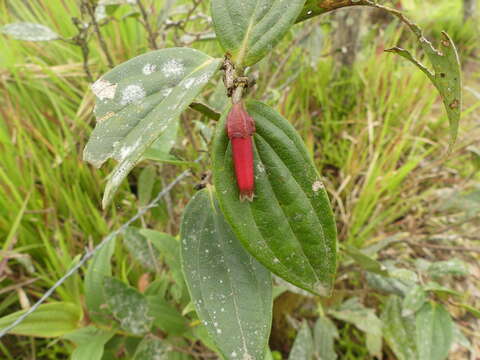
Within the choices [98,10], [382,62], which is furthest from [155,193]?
[382,62]

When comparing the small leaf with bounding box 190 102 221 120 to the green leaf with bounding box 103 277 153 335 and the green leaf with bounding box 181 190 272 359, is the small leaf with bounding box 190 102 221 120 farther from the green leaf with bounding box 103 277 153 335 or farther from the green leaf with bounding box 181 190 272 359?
the green leaf with bounding box 103 277 153 335

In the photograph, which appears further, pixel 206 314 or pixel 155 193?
pixel 155 193

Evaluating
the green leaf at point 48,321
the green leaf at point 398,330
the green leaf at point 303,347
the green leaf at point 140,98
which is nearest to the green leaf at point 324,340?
the green leaf at point 303,347

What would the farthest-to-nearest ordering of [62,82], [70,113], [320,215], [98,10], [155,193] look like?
[62,82], [70,113], [155,193], [98,10], [320,215]

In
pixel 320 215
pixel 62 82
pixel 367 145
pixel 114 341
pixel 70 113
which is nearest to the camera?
pixel 320 215

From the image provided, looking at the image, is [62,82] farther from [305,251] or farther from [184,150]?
[305,251]

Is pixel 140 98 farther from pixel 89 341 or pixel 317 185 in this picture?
pixel 89 341
